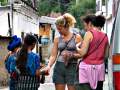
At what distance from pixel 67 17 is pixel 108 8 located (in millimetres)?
27046

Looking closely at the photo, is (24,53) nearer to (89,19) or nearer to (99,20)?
(89,19)

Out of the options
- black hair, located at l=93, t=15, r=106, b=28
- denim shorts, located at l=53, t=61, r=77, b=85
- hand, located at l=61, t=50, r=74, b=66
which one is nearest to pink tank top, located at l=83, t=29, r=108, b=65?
black hair, located at l=93, t=15, r=106, b=28

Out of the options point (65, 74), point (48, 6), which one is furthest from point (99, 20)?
point (48, 6)

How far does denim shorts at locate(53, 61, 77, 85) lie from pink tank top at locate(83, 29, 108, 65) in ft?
2.65

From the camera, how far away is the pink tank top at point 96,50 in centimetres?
786

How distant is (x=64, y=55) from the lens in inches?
337

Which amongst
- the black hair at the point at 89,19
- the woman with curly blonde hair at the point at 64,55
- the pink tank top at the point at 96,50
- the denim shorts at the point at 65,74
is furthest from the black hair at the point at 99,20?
the denim shorts at the point at 65,74

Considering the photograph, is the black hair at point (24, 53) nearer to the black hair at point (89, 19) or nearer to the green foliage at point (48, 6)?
the black hair at point (89, 19)

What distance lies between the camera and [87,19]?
8.31m

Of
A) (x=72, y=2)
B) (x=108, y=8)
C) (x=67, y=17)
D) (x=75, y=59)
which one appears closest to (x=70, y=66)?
(x=75, y=59)

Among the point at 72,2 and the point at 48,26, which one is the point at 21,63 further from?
the point at 72,2

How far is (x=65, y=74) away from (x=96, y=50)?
37.4 inches

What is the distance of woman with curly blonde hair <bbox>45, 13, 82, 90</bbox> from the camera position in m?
8.59

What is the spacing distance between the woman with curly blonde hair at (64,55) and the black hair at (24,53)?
1.84 ft
